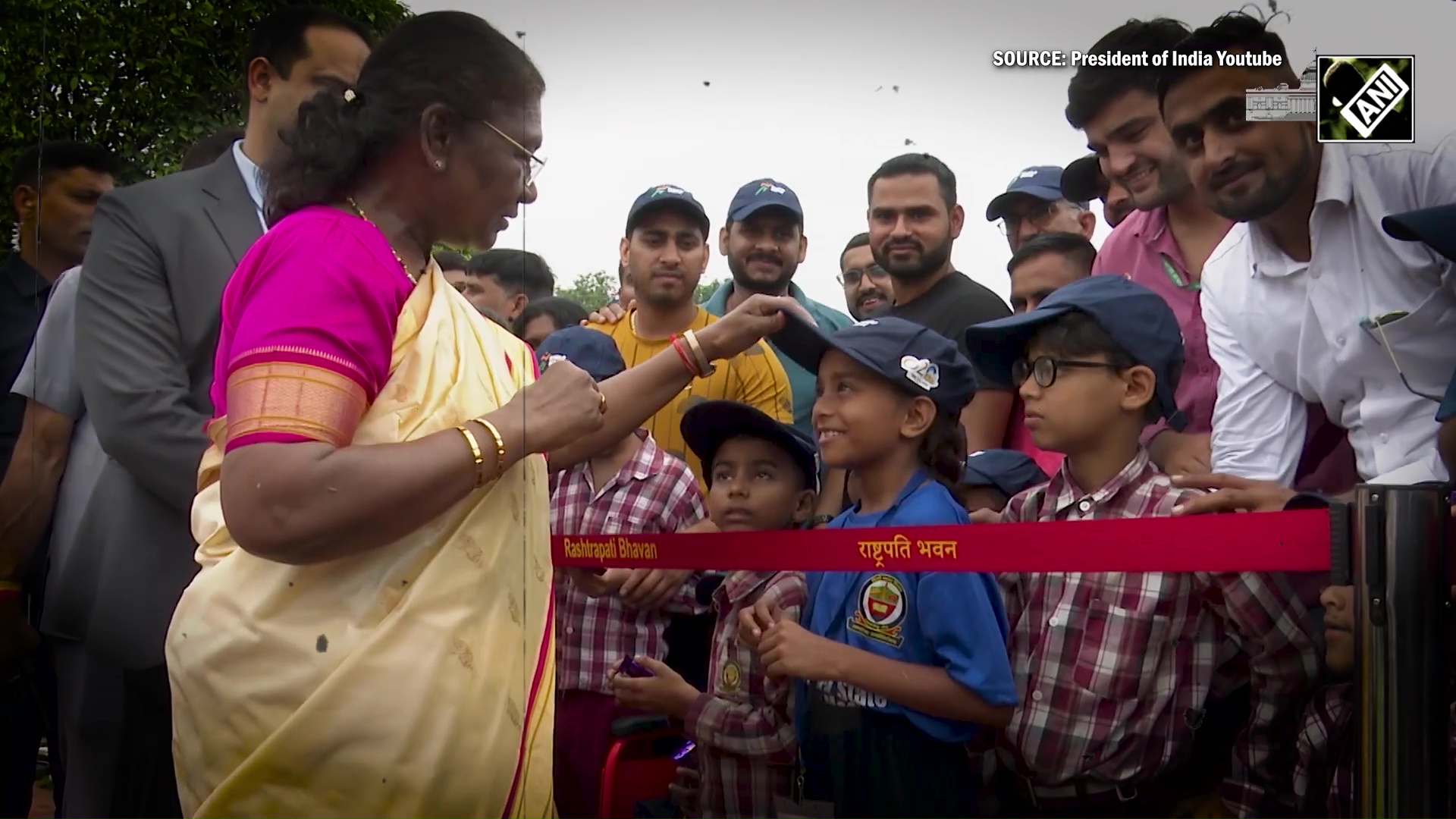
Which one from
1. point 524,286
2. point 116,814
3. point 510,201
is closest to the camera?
point 510,201

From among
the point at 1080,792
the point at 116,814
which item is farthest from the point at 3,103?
the point at 1080,792

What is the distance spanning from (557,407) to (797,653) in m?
0.59

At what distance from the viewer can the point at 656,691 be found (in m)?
2.31

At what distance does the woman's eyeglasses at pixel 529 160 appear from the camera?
6.22 feet

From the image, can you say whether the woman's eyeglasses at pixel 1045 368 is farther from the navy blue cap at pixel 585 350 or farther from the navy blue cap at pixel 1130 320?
the navy blue cap at pixel 585 350

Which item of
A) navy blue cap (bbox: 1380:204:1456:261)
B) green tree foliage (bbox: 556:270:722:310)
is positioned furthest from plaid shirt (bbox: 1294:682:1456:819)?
green tree foliage (bbox: 556:270:722:310)

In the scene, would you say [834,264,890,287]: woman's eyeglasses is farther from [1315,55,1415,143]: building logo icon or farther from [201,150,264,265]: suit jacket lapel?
[201,150,264,265]: suit jacket lapel

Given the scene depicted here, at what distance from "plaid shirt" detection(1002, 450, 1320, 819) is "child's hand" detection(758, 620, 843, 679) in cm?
27

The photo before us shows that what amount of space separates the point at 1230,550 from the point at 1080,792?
0.47 m

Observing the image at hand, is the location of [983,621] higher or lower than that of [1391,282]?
lower

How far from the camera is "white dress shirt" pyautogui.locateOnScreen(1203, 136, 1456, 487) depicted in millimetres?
1744

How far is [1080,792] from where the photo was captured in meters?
2.03

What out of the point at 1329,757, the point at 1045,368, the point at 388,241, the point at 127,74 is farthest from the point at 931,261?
the point at 127,74

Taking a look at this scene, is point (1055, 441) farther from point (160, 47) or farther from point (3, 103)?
point (3, 103)
